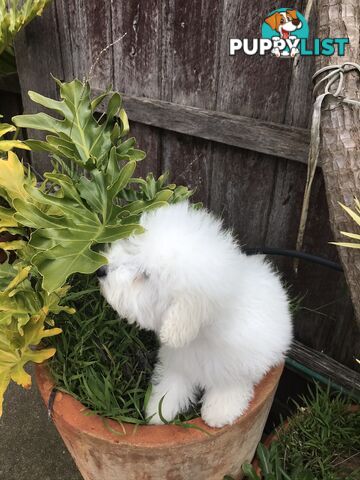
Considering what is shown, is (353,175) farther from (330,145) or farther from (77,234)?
(77,234)

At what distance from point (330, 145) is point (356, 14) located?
365 mm

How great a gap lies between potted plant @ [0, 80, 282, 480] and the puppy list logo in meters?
0.56

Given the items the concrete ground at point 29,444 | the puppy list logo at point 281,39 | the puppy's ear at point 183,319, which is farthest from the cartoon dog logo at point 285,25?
the concrete ground at point 29,444

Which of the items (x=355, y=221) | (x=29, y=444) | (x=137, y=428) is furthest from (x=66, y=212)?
(x=29, y=444)

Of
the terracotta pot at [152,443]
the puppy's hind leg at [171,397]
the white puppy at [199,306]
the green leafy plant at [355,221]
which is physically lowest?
the terracotta pot at [152,443]

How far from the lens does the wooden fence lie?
4.94 ft

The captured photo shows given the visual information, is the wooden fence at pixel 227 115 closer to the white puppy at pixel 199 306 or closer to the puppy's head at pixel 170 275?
the white puppy at pixel 199 306

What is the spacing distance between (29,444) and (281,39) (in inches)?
81.3

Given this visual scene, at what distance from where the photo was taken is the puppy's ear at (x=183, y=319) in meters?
0.92

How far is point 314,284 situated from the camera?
67.7 inches

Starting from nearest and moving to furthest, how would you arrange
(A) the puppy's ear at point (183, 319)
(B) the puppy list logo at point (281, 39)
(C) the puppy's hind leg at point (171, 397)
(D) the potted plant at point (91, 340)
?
(A) the puppy's ear at point (183, 319) < (D) the potted plant at point (91, 340) < (C) the puppy's hind leg at point (171, 397) < (B) the puppy list logo at point (281, 39)

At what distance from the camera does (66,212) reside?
43.1 inches

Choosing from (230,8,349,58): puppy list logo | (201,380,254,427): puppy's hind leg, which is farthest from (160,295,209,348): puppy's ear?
(230,8,349,58): puppy list logo

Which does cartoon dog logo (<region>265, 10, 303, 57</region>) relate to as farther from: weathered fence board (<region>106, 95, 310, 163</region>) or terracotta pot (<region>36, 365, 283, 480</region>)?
terracotta pot (<region>36, 365, 283, 480</region>)
